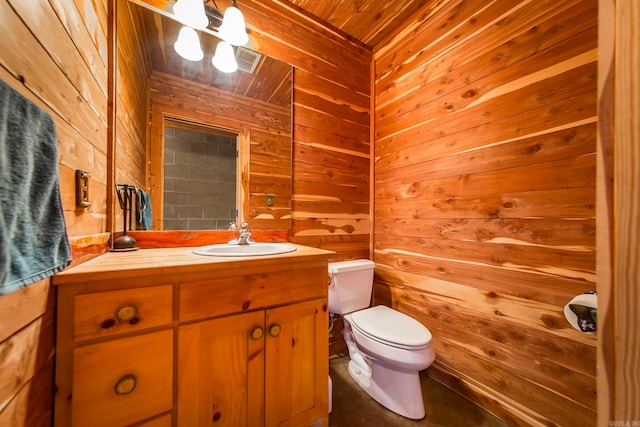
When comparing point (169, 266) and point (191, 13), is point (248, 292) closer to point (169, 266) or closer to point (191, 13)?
point (169, 266)

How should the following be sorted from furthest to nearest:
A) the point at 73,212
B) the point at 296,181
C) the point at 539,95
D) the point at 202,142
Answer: the point at 296,181, the point at 202,142, the point at 539,95, the point at 73,212

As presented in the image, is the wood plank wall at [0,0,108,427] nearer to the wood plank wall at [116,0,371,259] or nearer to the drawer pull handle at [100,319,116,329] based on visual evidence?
the drawer pull handle at [100,319,116,329]

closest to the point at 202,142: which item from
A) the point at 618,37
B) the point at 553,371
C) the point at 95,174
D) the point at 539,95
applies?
the point at 95,174

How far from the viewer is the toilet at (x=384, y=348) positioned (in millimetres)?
1101

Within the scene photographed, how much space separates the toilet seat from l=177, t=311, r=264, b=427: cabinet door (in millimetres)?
602

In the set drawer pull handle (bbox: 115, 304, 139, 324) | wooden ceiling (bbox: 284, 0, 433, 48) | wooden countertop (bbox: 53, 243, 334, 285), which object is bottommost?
drawer pull handle (bbox: 115, 304, 139, 324)

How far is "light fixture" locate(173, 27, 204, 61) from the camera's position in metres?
1.20

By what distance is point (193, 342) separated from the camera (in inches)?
29.8

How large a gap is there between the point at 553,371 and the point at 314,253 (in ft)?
3.92

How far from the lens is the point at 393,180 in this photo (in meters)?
1.71

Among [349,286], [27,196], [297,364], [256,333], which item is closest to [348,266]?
[349,286]

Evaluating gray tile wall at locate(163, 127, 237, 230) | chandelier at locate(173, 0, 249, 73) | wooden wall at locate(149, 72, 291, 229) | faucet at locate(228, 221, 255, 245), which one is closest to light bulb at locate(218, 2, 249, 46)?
chandelier at locate(173, 0, 249, 73)

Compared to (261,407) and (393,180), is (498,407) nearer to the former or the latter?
(261,407)

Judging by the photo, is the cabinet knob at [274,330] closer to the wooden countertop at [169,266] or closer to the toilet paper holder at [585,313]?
the wooden countertop at [169,266]
